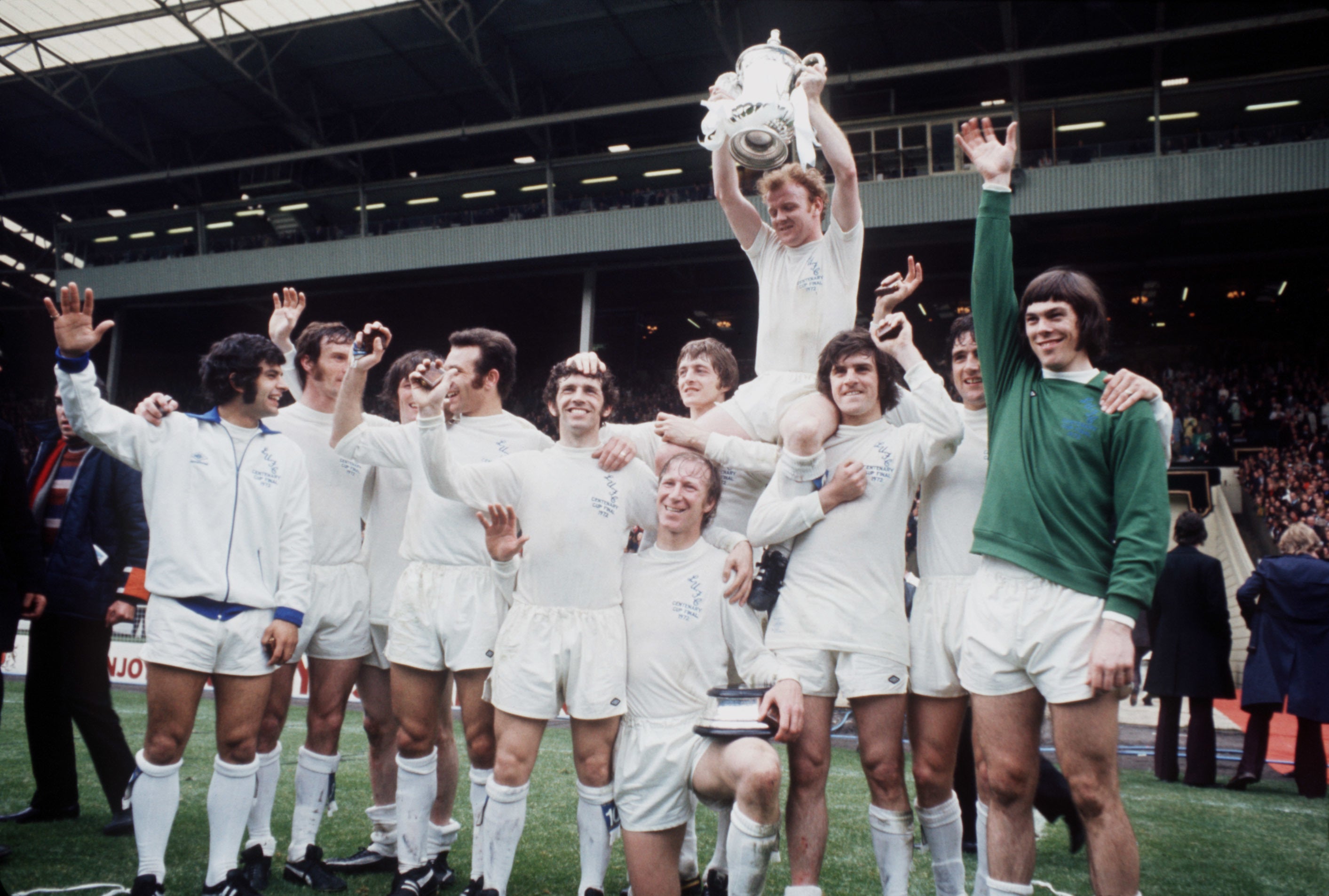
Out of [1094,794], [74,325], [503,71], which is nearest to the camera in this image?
[1094,794]

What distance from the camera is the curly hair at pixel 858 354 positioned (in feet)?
12.5

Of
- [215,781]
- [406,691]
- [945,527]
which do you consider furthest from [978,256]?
[215,781]

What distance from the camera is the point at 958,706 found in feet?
11.9

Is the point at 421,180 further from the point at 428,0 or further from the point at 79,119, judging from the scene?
the point at 79,119

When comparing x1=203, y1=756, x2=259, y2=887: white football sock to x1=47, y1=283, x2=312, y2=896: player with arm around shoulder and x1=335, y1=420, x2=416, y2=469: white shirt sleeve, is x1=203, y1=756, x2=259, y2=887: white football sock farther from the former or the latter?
x1=335, y1=420, x2=416, y2=469: white shirt sleeve

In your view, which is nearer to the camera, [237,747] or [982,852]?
[982,852]

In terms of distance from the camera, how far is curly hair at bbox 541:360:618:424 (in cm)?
409

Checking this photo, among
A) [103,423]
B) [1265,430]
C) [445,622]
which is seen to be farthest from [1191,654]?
[1265,430]

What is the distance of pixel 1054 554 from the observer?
300 centimetres

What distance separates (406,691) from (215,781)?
32.5 inches

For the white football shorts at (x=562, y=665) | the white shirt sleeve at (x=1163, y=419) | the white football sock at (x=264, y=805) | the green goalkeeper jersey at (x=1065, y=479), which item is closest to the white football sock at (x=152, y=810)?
the white football sock at (x=264, y=805)

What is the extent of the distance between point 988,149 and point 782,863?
3688 millimetres

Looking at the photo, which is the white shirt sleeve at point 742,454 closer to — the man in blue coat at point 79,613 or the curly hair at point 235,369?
the curly hair at point 235,369

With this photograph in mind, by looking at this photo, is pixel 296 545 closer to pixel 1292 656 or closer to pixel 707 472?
pixel 707 472
